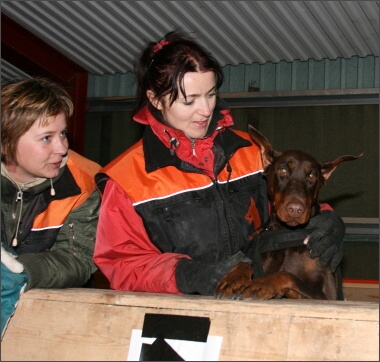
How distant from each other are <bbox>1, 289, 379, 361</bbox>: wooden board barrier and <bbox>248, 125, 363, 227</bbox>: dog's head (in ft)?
2.76

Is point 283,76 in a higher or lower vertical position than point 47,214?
higher

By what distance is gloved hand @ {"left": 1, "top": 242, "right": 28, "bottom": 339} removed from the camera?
8.21ft

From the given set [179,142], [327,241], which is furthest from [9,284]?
[327,241]

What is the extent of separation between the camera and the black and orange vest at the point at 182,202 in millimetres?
3000

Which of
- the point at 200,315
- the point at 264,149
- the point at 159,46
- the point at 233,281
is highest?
the point at 159,46

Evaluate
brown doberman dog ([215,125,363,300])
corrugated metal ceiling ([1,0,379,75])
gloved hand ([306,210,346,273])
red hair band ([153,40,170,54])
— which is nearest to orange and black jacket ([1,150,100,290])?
red hair band ([153,40,170,54])

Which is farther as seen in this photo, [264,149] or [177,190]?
[264,149]

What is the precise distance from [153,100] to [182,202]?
49 centimetres

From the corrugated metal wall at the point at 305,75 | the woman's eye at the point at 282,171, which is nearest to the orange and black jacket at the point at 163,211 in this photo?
the woman's eye at the point at 282,171

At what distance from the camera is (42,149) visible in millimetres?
2953

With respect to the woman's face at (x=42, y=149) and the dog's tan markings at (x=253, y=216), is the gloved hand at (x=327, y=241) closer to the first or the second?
the dog's tan markings at (x=253, y=216)

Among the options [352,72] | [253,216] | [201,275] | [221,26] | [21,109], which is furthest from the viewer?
[352,72]

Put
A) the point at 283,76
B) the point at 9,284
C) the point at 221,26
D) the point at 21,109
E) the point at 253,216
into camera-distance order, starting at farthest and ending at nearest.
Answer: the point at 283,76
the point at 221,26
the point at 253,216
the point at 21,109
the point at 9,284

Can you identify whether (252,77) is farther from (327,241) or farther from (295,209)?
(327,241)
